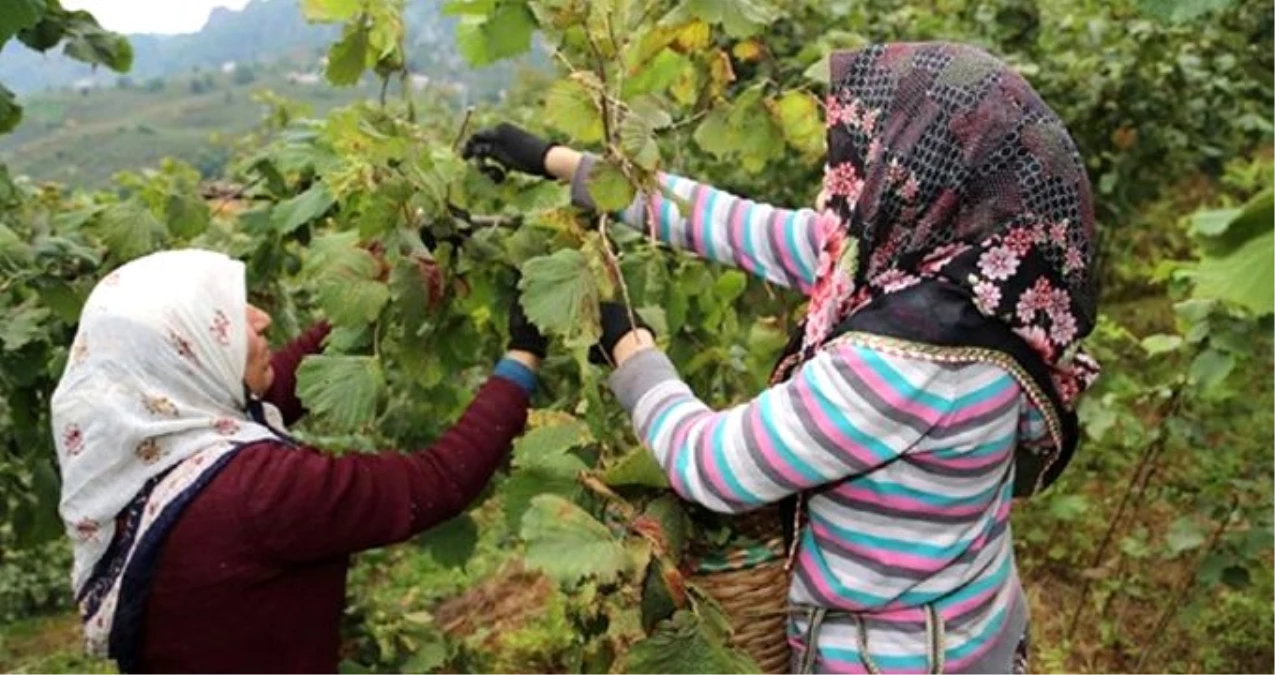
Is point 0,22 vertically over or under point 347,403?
over

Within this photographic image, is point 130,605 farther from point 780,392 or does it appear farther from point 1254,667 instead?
point 1254,667

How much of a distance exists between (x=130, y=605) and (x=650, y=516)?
2.83 ft

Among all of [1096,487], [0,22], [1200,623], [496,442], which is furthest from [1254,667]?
[0,22]

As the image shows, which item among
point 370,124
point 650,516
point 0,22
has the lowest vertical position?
point 650,516

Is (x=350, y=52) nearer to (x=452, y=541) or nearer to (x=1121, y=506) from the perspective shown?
(x=452, y=541)

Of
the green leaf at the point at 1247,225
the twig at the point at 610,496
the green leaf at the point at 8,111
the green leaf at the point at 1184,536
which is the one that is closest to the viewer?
the green leaf at the point at 1247,225

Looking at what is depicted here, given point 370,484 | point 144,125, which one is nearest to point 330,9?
point 370,484

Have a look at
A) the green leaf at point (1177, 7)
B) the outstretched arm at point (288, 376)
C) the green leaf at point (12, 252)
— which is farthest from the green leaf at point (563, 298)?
the green leaf at point (12, 252)

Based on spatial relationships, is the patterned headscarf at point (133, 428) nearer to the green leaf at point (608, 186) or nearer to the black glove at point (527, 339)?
the black glove at point (527, 339)

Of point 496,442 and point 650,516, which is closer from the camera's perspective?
point 650,516

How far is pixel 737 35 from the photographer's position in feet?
5.86

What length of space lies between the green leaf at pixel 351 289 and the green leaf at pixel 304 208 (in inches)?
7.6

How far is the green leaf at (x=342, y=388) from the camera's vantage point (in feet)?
5.85

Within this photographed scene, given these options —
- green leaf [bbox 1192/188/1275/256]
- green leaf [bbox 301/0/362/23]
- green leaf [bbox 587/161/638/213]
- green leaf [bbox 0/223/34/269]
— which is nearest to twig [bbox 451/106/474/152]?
green leaf [bbox 301/0/362/23]
